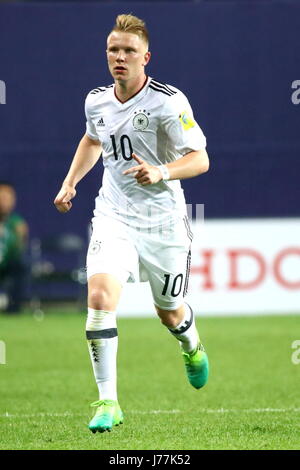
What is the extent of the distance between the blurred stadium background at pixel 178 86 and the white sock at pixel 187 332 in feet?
33.1

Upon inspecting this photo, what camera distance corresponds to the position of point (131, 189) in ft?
23.4

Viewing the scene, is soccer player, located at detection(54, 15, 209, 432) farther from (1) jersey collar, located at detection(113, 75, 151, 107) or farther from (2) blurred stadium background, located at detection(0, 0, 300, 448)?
(2) blurred stadium background, located at detection(0, 0, 300, 448)

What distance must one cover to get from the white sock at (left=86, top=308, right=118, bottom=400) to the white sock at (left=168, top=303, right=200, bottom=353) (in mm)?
1204

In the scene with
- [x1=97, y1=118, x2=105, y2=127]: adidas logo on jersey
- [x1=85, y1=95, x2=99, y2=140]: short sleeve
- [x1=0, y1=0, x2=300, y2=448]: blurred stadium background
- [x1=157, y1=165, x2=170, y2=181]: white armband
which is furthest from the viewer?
[x1=0, y1=0, x2=300, y2=448]: blurred stadium background

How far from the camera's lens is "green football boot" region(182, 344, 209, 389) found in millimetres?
Result: 8248

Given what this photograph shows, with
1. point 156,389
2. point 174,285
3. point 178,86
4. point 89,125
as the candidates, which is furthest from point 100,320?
point 178,86

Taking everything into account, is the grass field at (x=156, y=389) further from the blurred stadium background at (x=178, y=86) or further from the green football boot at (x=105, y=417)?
the blurred stadium background at (x=178, y=86)

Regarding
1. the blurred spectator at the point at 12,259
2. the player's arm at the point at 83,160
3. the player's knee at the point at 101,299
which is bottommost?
the blurred spectator at the point at 12,259

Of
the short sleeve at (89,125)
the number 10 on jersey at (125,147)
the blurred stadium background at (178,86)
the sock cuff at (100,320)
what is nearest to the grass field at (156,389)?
the sock cuff at (100,320)

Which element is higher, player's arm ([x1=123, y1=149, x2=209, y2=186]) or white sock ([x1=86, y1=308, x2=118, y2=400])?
player's arm ([x1=123, y1=149, x2=209, y2=186])

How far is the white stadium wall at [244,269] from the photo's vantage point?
16.1 meters

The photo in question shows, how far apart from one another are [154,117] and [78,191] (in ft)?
38.8

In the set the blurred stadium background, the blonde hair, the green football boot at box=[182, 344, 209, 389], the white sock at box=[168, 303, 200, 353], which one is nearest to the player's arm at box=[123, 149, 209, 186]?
the blonde hair

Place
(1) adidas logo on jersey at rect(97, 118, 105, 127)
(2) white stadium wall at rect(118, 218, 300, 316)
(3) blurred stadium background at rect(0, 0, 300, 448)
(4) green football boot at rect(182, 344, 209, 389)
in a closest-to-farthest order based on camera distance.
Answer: (1) adidas logo on jersey at rect(97, 118, 105, 127) → (4) green football boot at rect(182, 344, 209, 389) → (2) white stadium wall at rect(118, 218, 300, 316) → (3) blurred stadium background at rect(0, 0, 300, 448)
